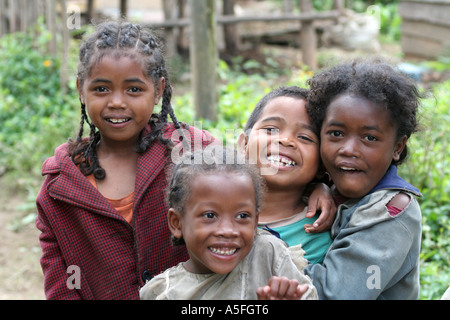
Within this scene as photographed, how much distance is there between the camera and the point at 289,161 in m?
2.12

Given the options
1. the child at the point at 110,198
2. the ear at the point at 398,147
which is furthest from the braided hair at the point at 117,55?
the ear at the point at 398,147

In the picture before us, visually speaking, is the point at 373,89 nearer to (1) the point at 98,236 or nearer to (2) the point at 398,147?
(2) the point at 398,147

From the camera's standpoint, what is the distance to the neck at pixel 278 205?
2.18 meters

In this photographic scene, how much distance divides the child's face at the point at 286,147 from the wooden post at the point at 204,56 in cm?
307

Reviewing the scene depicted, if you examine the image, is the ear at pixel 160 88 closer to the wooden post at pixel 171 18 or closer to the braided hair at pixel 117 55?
the braided hair at pixel 117 55

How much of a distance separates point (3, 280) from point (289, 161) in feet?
10.4

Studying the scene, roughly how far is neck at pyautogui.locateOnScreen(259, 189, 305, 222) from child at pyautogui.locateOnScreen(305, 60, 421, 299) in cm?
20

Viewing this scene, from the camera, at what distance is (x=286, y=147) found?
2121mm

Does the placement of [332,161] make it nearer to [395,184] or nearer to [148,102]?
[395,184]

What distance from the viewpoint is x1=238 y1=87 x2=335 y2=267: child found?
2.08 m

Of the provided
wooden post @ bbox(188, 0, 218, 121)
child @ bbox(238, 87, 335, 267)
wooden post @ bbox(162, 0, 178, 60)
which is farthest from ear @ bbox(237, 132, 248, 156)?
wooden post @ bbox(162, 0, 178, 60)

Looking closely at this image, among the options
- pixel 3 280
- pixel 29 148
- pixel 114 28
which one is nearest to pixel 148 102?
pixel 114 28

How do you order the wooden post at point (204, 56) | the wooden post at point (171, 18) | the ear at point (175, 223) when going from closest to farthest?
the ear at point (175, 223), the wooden post at point (204, 56), the wooden post at point (171, 18)
